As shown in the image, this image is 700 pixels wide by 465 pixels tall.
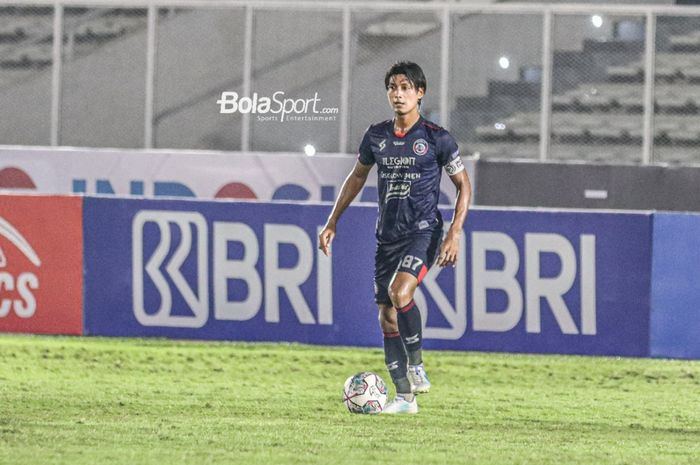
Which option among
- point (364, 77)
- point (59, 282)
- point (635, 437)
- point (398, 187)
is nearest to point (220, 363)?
point (59, 282)

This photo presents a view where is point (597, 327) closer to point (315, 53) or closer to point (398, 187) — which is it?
point (398, 187)

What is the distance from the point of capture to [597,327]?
42.0 feet

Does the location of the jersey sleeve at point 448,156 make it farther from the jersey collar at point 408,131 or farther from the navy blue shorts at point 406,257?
the navy blue shorts at point 406,257

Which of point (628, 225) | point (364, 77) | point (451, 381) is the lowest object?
point (451, 381)

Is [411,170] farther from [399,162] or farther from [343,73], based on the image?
[343,73]

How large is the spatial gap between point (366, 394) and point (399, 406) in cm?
23

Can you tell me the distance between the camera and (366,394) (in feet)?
31.0

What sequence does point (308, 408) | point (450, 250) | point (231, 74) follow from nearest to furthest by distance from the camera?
point (450, 250) → point (308, 408) → point (231, 74)

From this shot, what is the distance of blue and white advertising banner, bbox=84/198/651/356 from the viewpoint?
12.8m

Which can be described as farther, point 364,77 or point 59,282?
point 364,77

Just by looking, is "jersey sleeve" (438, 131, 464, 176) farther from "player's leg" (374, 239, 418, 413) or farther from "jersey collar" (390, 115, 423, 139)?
"player's leg" (374, 239, 418, 413)

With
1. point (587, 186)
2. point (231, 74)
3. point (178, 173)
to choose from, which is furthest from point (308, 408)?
point (231, 74)

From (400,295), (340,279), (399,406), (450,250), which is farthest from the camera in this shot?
(340,279)

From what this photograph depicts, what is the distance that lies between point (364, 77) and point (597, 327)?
574 cm
